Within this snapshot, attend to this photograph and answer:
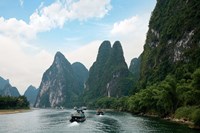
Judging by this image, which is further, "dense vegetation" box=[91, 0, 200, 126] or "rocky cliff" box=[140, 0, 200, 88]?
"rocky cliff" box=[140, 0, 200, 88]

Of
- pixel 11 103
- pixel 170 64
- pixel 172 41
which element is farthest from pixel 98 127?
pixel 11 103

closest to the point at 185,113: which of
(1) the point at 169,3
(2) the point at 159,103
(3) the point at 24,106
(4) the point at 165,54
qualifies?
(2) the point at 159,103

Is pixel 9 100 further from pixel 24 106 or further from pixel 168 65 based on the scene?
pixel 168 65

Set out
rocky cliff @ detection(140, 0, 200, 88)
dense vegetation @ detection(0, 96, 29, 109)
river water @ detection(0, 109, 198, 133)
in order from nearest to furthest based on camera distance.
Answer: river water @ detection(0, 109, 198, 133)
rocky cliff @ detection(140, 0, 200, 88)
dense vegetation @ detection(0, 96, 29, 109)

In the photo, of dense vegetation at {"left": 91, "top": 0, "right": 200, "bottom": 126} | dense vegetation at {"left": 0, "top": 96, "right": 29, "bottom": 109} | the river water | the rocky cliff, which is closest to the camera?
the river water

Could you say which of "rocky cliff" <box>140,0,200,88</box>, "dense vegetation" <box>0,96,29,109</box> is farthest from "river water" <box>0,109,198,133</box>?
"dense vegetation" <box>0,96,29,109</box>

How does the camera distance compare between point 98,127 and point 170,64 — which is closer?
point 98,127

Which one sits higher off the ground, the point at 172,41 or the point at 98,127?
the point at 172,41

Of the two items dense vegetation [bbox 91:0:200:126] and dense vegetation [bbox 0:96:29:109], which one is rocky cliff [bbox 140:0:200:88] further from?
dense vegetation [bbox 0:96:29:109]

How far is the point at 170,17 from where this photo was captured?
16562 centimetres

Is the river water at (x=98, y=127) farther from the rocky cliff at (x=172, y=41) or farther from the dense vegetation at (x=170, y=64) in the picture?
the rocky cliff at (x=172, y=41)

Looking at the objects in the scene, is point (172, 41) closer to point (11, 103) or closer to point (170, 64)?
point (170, 64)

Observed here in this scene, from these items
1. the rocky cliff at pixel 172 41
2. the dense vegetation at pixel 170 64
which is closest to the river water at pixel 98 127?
the dense vegetation at pixel 170 64

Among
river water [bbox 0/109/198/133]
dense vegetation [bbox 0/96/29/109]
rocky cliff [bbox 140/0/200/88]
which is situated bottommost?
river water [bbox 0/109/198/133]
